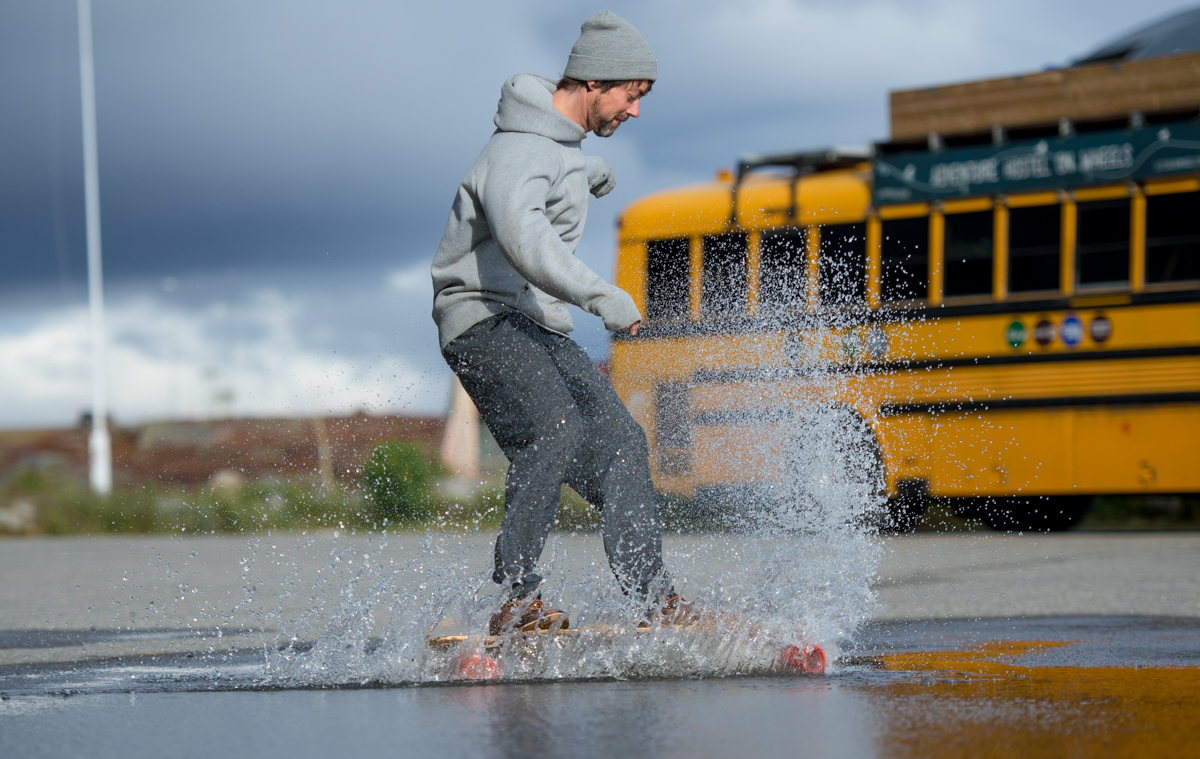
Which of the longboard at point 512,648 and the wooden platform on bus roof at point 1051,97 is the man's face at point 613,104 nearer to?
the longboard at point 512,648

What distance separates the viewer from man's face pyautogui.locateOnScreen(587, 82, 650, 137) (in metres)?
3.48

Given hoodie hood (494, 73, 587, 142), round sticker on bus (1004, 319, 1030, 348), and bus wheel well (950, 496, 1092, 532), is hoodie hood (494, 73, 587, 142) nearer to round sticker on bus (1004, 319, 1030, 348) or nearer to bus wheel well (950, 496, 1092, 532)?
round sticker on bus (1004, 319, 1030, 348)

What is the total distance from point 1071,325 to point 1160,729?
27.0 feet

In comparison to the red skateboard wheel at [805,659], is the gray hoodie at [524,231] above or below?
above

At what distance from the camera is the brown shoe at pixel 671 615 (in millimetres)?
3191

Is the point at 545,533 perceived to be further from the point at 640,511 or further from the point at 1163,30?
the point at 1163,30

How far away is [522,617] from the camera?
3.21 metres

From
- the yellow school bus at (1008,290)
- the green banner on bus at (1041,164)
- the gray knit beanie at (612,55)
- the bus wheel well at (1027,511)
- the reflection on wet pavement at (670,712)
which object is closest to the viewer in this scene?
the reflection on wet pavement at (670,712)

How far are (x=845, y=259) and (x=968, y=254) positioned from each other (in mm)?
993

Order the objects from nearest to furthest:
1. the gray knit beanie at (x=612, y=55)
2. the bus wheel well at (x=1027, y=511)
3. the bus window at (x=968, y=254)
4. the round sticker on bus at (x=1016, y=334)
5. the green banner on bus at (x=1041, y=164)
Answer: the gray knit beanie at (x=612, y=55)
the green banner on bus at (x=1041, y=164)
the round sticker on bus at (x=1016, y=334)
the bus window at (x=968, y=254)
the bus wheel well at (x=1027, y=511)

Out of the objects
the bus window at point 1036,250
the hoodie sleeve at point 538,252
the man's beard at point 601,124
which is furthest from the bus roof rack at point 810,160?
the hoodie sleeve at point 538,252

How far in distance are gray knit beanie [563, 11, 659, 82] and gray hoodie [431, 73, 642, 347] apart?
12 cm

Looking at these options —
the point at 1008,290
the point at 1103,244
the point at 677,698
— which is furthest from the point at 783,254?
the point at 677,698

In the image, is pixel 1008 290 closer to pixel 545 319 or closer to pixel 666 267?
pixel 666 267
